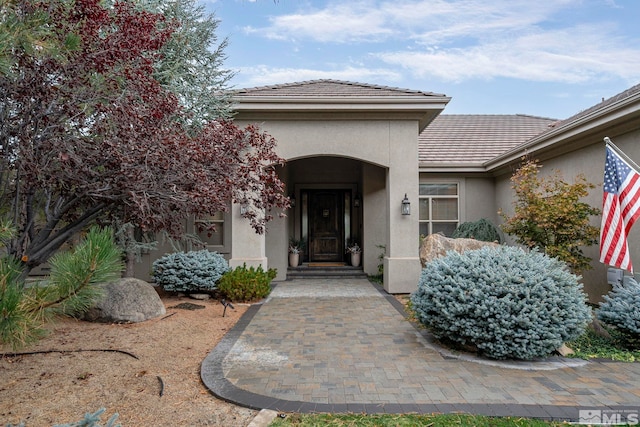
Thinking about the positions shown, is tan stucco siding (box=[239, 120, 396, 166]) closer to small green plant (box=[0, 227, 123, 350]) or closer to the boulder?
the boulder

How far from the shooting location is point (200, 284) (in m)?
8.22

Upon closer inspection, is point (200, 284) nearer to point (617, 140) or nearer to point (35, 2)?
point (35, 2)

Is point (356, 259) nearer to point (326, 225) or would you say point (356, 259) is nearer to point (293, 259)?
point (326, 225)

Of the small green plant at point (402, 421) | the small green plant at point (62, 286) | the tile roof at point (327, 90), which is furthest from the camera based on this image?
the tile roof at point (327, 90)

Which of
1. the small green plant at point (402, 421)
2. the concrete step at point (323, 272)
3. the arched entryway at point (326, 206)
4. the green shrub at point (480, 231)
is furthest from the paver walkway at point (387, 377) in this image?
the arched entryway at point (326, 206)

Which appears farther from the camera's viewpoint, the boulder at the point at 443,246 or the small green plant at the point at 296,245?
the small green plant at the point at 296,245

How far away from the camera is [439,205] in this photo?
12.3m

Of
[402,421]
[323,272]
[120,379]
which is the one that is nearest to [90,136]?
[120,379]

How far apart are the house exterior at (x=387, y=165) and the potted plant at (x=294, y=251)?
0.36 metres

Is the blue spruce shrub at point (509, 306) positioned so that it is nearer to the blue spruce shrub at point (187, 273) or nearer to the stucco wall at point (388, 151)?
the stucco wall at point (388, 151)

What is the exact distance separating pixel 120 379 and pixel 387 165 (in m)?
7.30

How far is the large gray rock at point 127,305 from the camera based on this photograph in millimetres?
6367

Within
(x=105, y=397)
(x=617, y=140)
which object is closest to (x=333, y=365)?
(x=105, y=397)

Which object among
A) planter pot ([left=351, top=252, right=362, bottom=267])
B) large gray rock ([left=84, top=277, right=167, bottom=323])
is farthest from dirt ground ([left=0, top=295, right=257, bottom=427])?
planter pot ([left=351, top=252, right=362, bottom=267])
